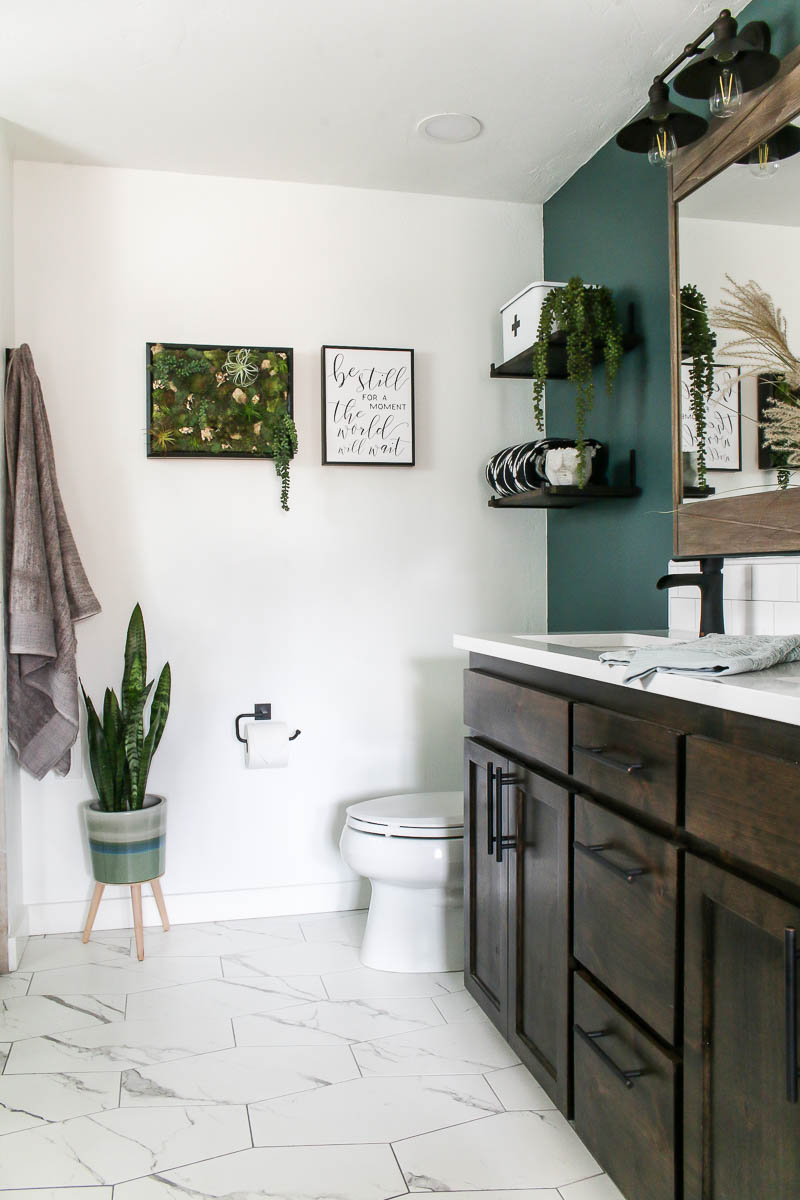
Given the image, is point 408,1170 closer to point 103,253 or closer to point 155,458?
point 155,458

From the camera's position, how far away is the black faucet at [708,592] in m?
1.94

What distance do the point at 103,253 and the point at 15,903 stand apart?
6.38 ft

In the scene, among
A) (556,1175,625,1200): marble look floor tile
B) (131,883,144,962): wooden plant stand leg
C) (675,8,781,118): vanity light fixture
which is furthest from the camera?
(131,883,144,962): wooden plant stand leg

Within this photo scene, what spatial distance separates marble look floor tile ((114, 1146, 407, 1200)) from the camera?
5.17 feet

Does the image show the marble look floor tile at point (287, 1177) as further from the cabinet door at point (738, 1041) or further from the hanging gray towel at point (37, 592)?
the hanging gray towel at point (37, 592)

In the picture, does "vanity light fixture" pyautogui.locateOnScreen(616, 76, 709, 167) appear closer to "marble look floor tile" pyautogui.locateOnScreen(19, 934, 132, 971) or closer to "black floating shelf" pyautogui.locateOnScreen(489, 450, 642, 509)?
"black floating shelf" pyautogui.locateOnScreen(489, 450, 642, 509)

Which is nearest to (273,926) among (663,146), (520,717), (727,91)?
(520,717)

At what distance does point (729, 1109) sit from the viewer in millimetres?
1149

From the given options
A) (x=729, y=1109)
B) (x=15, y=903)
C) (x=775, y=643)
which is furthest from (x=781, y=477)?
(x=15, y=903)

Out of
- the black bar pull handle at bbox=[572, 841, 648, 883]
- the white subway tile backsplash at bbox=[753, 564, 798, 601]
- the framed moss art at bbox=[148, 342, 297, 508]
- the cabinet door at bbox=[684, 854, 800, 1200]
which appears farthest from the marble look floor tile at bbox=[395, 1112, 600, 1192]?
the framed moss art at bbox=[148, 342, 297, 508]

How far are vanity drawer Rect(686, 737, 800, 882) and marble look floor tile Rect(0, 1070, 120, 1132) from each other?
1.38 metres

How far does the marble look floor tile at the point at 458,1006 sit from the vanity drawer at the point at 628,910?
0.78 m

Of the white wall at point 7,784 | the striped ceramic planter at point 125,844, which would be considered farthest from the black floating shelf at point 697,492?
the white wall at point 7,784

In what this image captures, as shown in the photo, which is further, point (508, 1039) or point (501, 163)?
point (501, 163)
